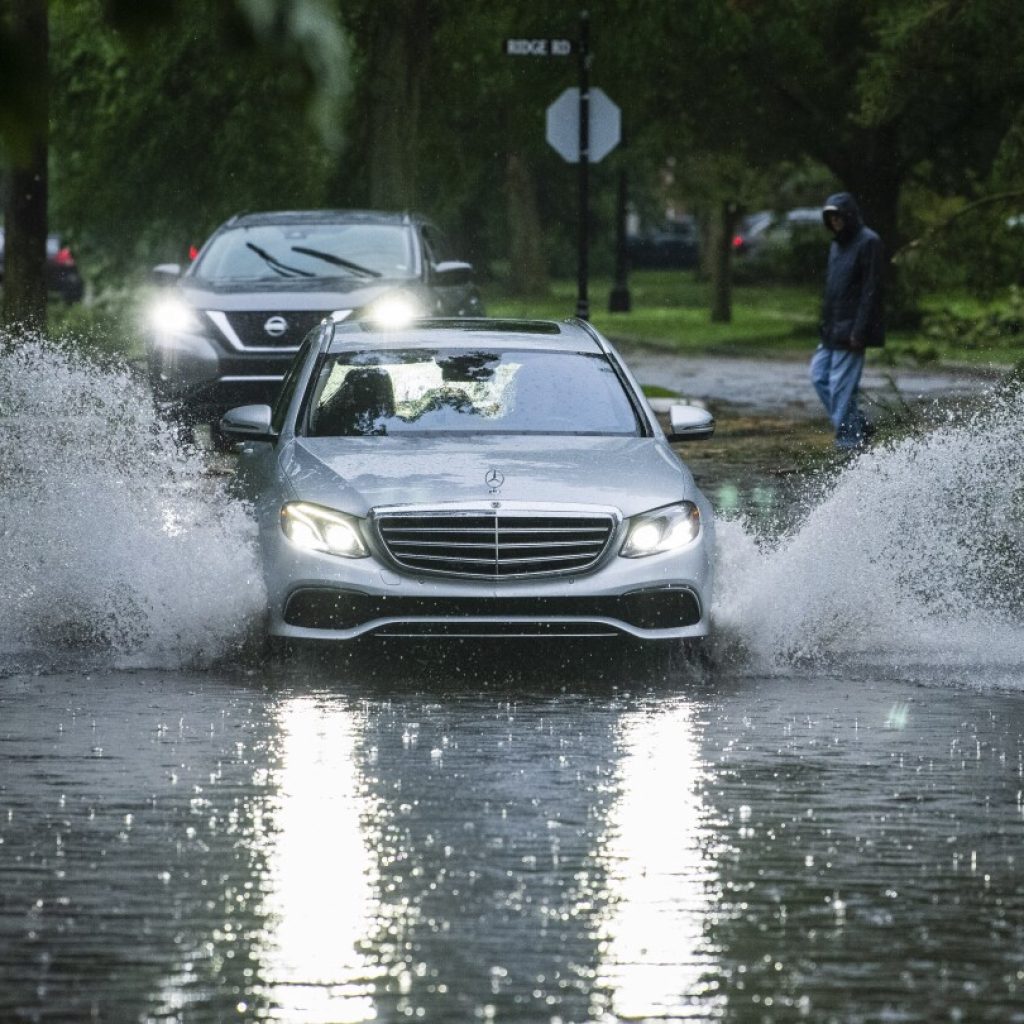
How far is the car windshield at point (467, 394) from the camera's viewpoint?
11.9m

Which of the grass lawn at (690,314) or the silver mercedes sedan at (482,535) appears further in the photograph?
the grass lawn at (690,314)

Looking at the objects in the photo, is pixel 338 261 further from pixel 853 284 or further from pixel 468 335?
pixel 468 335

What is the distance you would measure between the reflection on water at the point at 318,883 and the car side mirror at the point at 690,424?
9.34 ft

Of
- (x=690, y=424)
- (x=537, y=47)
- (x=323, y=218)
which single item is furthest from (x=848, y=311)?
(x=690, y=424)

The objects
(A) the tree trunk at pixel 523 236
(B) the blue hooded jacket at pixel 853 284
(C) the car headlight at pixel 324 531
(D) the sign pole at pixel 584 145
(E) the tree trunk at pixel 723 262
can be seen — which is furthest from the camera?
(A) the tree trunk at pixel 523 236

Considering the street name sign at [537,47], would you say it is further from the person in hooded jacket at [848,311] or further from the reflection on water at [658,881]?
the reflection on water at [658,881]

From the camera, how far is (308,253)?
867 inches

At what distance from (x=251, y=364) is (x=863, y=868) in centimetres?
1408

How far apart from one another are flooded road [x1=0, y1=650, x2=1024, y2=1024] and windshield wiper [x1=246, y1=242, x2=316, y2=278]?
11248 millimetres

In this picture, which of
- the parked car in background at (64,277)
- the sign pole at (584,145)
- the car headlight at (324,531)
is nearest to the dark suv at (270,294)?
the sign pole at (584,145)

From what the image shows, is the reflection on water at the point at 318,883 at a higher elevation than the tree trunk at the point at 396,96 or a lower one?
lower

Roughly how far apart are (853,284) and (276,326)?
4392 mm

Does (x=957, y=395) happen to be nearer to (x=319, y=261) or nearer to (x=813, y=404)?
(x=813, y=404)

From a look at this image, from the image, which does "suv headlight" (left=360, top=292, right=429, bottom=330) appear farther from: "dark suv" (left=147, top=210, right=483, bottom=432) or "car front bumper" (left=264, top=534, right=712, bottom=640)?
"car front bumper" (left=264, top=534, right=712, bottom=640)
